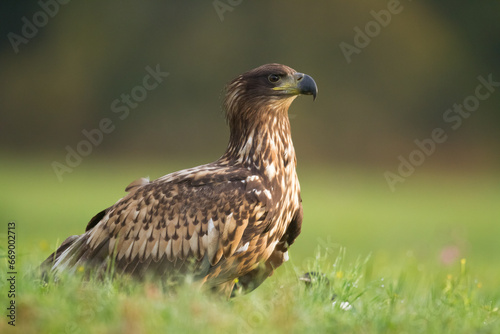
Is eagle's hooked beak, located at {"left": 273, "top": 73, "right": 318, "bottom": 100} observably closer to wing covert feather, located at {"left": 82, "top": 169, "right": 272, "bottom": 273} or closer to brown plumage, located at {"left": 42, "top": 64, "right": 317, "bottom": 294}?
brown plumage, located at {"left": 42, "top": 64, "right": 317, "bottom": 294}

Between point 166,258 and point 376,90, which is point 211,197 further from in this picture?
point 376,90

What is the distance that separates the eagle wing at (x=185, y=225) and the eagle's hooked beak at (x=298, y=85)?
0.67 m

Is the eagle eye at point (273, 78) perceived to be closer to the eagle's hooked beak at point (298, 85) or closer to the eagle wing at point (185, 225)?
the eagle's hooked beak at point (298, 85)

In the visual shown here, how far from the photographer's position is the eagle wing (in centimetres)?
508

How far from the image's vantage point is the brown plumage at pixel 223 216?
5102 millimetres

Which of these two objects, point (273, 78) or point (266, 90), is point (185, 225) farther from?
point (273, 78)

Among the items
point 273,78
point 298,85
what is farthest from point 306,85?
point 273,78

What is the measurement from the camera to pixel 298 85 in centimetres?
559

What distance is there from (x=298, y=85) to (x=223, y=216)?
112cm

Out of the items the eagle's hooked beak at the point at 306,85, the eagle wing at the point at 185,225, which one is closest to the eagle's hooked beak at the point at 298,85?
the eagle's hooked beak at the point at 306,85

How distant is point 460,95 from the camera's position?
2284cm

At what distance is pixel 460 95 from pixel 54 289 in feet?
64.8

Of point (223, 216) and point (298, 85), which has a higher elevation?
point (298, 85)

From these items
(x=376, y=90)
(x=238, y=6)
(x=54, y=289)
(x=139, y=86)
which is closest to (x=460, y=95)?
(x=376, y=90)
